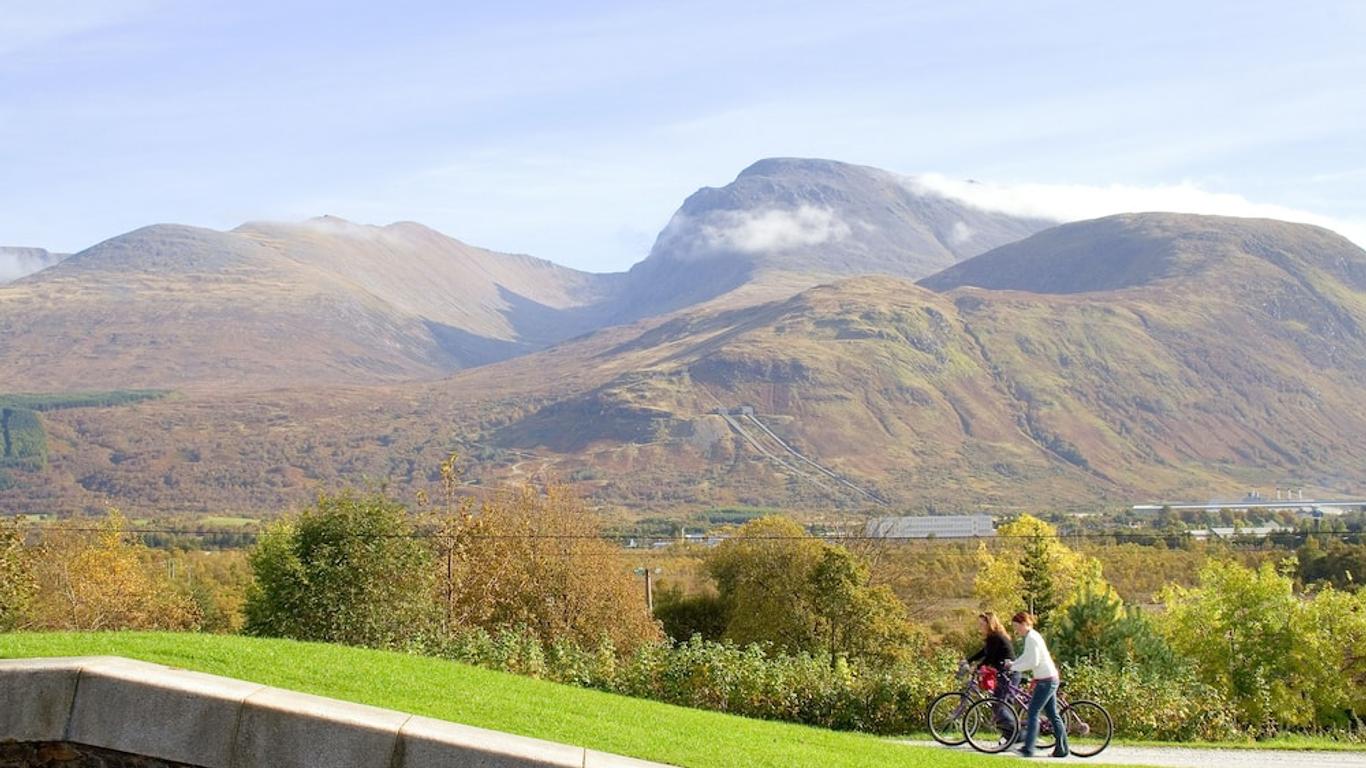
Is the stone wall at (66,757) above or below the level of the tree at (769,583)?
above

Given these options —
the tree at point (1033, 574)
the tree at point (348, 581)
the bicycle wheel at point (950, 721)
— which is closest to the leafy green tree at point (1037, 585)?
the tree at point (1033, 574)

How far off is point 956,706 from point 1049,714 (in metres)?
1.90

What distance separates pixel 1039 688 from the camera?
17750 millimetres

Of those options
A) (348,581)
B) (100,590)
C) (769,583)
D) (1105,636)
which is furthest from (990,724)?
(100,590)

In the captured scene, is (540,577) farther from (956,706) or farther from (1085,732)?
(1085,732)

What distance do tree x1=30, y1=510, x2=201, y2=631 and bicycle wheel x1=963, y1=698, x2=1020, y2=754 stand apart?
113ft

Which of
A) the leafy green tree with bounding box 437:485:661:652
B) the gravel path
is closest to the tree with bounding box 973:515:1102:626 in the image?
the leafy green tree with bounding box 437:485:661:652

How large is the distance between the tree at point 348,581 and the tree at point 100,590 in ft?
45.3

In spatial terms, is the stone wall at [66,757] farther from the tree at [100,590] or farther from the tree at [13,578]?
the tree at [100,590]

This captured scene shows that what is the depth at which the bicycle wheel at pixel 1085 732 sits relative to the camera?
1873 cm

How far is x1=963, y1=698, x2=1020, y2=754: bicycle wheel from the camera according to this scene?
1834 centimetres

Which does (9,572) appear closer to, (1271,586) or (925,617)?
(1271,586)

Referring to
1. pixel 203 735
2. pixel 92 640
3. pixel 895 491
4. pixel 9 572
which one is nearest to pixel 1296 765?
pixel 203 735

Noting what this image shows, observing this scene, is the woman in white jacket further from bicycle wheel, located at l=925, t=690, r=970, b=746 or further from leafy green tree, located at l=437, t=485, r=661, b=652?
leafy green tree, located at l=437, t=485, r=661, b=652
